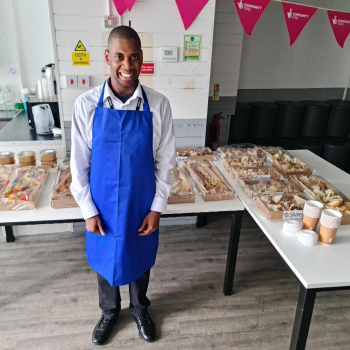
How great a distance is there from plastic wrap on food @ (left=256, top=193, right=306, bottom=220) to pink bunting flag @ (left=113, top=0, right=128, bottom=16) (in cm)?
177

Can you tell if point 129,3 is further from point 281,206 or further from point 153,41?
point 281,206

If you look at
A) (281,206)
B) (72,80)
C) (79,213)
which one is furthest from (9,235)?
(281,206)

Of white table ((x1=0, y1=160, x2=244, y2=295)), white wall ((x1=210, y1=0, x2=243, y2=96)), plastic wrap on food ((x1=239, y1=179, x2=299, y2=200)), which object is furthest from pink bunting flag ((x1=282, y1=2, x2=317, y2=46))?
white table ((x1=0, y1=160, x2=244, y2=295))

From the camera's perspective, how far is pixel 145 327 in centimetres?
199

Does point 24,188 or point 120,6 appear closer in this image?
point 24,188

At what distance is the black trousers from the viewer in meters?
1.91

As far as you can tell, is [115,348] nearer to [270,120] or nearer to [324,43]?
[270,120]

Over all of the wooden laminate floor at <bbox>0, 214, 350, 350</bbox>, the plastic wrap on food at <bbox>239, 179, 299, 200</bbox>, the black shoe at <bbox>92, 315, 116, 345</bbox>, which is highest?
the plastic wrap on food at <bbox>239, 179, 299, 200</bbox>

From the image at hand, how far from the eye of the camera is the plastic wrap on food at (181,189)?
2059 millimetres

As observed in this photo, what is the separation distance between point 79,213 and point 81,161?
445mm

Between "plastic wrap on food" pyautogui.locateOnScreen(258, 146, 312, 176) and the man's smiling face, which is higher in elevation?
the man's smiling face

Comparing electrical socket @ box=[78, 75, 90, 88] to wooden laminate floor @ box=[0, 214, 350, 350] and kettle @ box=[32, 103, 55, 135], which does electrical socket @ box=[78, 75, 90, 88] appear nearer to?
kettle @ box=[32, 103, 55, 135]

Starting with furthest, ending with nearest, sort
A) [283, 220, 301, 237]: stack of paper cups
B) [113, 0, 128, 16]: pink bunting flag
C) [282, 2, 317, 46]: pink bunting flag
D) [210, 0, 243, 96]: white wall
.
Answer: [210, 0, 243, 96]: white wall < [282, 2, 317, 46]: pink bunting flag < [113, 0, 128, 16]: pink bunting flag < [283, 220, 301, 237]: stack of paper cups

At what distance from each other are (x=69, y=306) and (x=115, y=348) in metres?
0.49
